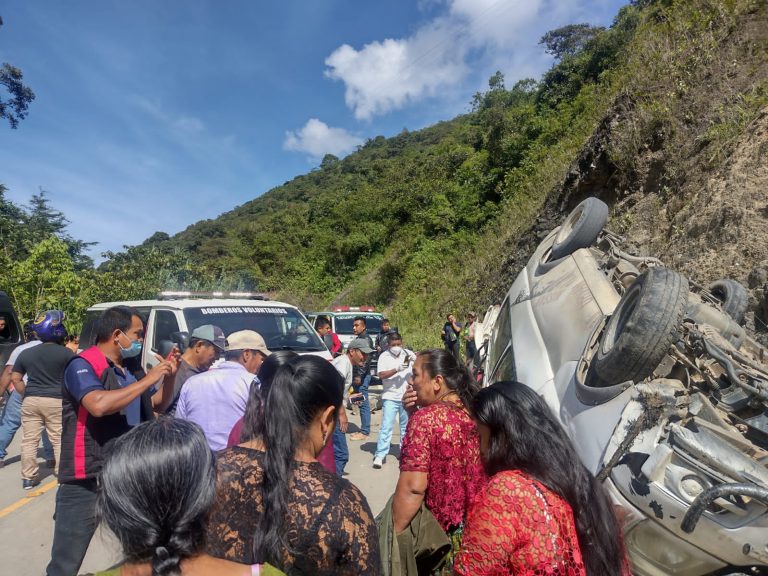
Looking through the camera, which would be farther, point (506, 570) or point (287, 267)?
point (287, 267)

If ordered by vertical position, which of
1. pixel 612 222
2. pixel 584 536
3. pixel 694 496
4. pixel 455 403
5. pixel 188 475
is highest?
pixel 612 222

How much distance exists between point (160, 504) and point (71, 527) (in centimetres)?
209

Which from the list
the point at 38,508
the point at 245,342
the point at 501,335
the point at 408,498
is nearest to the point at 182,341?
the point at 245,342

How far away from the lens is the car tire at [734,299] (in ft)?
14.3

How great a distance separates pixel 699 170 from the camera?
845 cm

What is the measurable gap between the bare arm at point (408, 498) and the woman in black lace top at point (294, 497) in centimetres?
60

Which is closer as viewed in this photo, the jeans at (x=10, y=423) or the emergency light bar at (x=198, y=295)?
the jeans at (x=10, y=423)

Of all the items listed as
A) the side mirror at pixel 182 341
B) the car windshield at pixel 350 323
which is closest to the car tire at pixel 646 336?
the side mirror at pixel 182 341

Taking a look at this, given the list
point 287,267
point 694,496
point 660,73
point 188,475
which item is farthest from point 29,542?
point 287,267

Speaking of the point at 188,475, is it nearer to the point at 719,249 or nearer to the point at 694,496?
the point at 694,496

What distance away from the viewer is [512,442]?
5.96 ft

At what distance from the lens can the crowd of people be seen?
1.25 metres

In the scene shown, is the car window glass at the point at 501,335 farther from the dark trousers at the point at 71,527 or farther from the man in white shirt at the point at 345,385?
the dark trousers at the point at 71,527

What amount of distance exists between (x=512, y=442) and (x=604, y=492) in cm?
35
